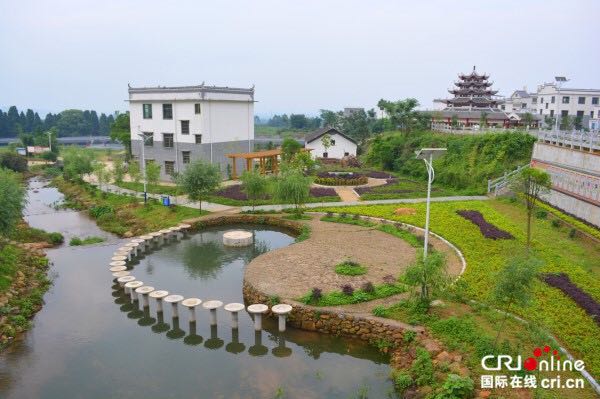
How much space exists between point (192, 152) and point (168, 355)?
872 inches

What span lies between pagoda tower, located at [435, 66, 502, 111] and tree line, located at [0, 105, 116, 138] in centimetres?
5630

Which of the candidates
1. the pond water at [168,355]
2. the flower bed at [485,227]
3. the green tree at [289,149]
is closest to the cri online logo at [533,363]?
the pond water at [168,355]

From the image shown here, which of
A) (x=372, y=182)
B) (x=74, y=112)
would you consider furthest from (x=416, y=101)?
(x=74, y=112)

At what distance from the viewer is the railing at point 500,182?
25.6 metres

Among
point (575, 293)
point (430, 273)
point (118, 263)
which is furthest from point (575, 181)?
point (118, 263)

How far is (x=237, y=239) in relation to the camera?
19.3m

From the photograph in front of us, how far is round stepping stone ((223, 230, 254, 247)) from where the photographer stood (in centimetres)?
1936

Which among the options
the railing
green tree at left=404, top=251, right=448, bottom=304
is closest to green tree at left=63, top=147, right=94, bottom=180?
the railing

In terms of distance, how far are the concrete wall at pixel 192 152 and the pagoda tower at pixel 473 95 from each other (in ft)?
87.3

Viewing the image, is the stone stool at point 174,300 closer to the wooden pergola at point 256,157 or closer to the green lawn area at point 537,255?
the green lawn area at point 537,255

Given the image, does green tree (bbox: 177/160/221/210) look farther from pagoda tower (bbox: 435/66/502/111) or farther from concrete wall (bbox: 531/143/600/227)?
pagoda tower (bbox: 435/66/502/111)

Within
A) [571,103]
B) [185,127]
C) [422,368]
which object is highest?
[571,103]

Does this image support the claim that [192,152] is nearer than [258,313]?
No

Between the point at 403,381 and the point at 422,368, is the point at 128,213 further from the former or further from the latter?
the point at 422,368
